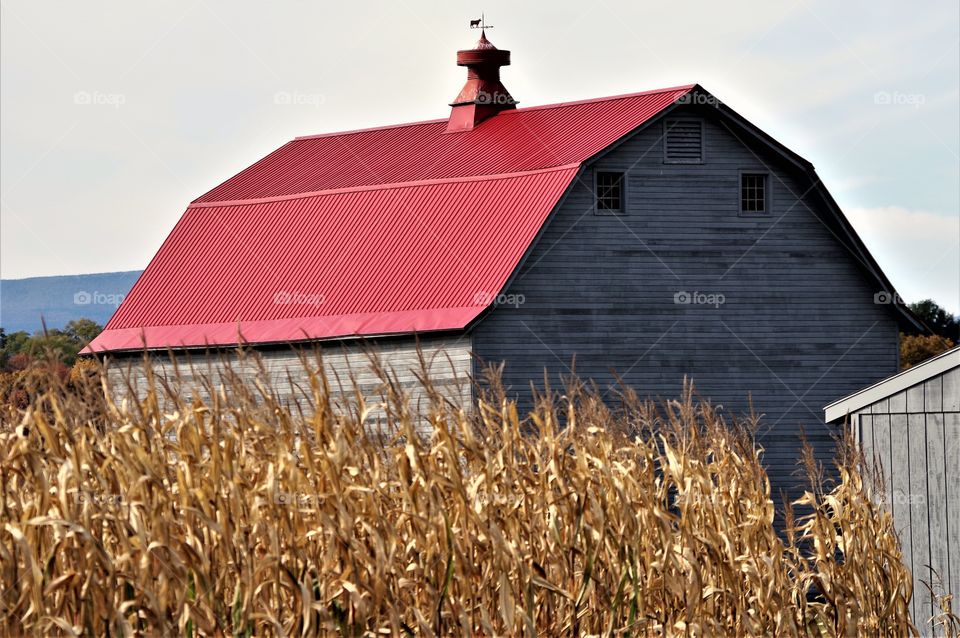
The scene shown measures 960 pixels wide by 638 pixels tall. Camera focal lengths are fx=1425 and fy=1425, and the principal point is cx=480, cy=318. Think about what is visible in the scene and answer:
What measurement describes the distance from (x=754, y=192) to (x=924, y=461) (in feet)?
39.6

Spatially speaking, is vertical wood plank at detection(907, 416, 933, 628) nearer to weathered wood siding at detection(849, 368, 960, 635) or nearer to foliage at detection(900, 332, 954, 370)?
weathered wood siding at detection(849, 368, 960, 635)

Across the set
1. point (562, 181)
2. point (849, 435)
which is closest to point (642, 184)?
point (562, 181)

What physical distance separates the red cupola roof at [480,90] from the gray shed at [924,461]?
16182 mm

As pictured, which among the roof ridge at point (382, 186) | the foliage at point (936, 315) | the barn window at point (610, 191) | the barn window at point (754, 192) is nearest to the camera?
the barn window at point (610, 191)

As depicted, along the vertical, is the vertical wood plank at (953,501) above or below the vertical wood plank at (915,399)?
below

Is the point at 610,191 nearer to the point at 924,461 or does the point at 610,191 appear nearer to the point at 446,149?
the point at 446,149

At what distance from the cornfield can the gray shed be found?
15.5ft

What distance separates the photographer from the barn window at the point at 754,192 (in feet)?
79.6

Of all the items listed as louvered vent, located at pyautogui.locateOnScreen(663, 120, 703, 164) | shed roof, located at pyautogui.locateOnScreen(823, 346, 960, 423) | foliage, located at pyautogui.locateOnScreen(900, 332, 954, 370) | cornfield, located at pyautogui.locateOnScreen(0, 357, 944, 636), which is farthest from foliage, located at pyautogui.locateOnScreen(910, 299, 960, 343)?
cornfield, located at pyautogui.locateOnScreen(0, 357, 944, 636)

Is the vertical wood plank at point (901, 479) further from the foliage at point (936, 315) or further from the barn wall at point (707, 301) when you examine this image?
the foliage at point (936, 315)

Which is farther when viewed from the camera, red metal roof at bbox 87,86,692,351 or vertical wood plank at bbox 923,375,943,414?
red metal roof at bbox 87,86,692,351

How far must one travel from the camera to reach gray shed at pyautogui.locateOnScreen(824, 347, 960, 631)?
12711mm

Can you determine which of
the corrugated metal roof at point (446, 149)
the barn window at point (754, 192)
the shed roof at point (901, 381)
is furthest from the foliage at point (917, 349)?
the shed roof at point (901, 381)

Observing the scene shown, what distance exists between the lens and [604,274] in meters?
23.0
